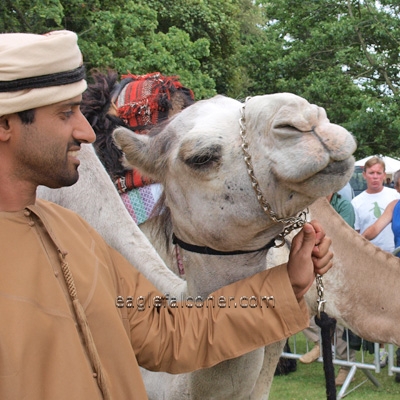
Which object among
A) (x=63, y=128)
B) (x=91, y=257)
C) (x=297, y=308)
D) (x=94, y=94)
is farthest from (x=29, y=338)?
(x=94, y=94)

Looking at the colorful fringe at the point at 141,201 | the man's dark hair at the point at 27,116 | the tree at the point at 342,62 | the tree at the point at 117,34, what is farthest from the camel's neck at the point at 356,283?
the tree at the point at 342,62

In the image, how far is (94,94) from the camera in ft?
12.8

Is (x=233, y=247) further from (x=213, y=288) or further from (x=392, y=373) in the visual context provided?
(x=392, y=373)

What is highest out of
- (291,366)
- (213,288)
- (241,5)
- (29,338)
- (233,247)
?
(29,338)

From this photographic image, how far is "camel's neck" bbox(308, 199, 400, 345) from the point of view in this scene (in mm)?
4578

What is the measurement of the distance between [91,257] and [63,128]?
15.6 inches

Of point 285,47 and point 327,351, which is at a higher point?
point 327,351

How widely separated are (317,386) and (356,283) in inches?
144

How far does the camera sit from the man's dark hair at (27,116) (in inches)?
76.2

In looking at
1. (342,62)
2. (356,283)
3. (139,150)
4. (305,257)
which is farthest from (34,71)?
(342,62)

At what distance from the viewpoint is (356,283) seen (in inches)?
182

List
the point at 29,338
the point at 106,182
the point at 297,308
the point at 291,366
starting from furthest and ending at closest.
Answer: the point at 291,366 → the point at 106,182 → the point at 297,308 → the point at 29,338

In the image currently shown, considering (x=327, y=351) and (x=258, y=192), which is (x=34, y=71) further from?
(x=327, y=351)

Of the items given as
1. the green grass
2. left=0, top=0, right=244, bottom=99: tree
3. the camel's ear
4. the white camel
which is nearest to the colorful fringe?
the white camel
